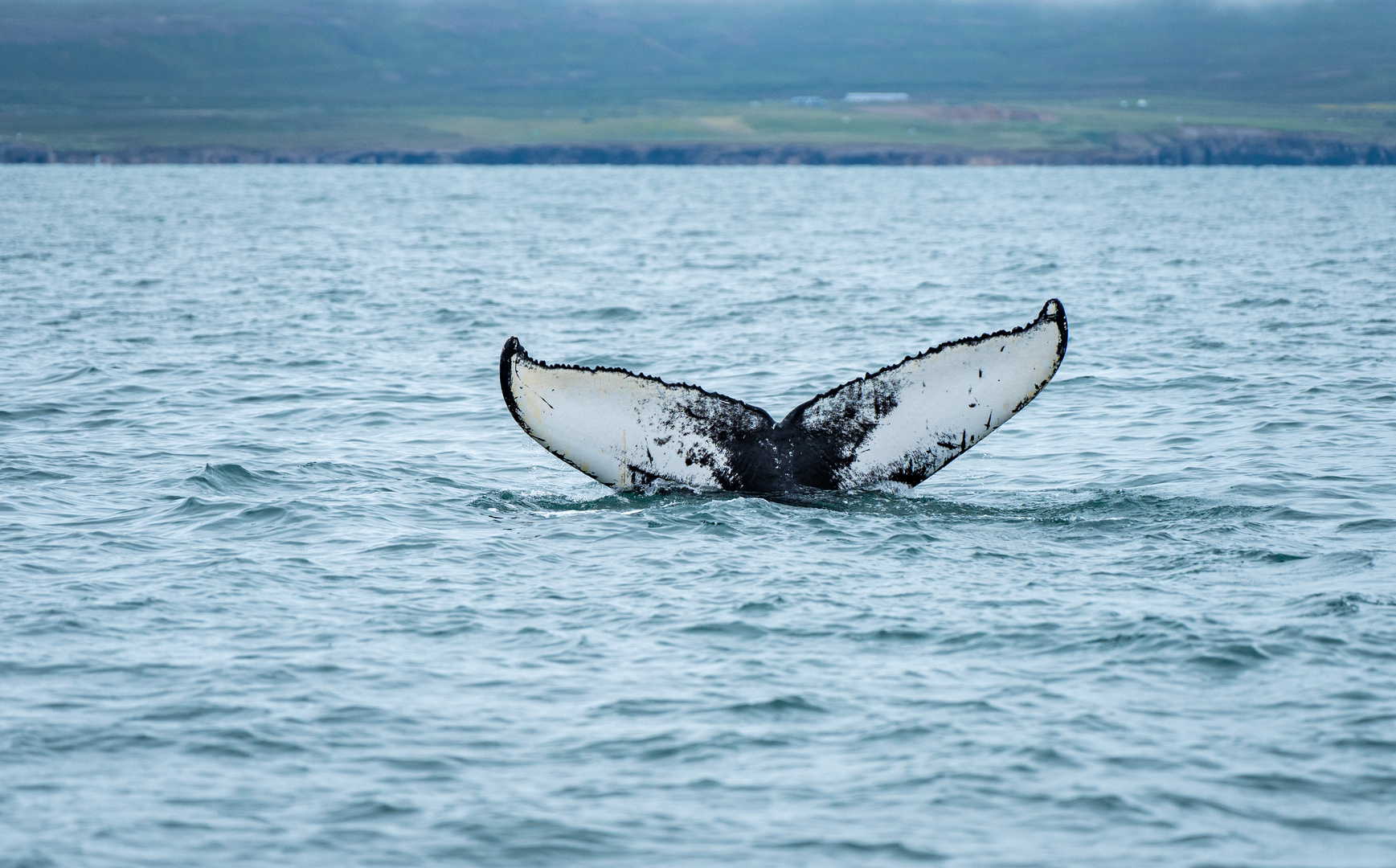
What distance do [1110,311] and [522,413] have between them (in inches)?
794

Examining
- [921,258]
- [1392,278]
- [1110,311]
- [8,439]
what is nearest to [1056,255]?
[921,258]

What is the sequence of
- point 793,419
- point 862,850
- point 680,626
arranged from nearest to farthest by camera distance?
point 862,850
point 680,626
point 793,419

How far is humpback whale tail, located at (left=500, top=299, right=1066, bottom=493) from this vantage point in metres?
10.3

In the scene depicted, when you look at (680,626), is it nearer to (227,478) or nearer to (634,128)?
(227,478)

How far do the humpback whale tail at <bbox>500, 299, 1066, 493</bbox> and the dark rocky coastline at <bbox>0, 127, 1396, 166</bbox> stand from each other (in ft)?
537

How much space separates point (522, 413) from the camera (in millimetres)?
10312

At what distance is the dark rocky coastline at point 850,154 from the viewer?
166500 mm

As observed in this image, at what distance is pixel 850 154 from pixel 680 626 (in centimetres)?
17025

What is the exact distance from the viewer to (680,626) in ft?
30.1

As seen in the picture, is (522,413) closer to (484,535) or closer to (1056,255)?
(484,535)

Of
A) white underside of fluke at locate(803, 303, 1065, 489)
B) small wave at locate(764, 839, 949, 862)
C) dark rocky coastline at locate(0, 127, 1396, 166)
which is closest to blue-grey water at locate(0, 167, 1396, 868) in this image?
small wave at locate(764, 839, 949, 862)

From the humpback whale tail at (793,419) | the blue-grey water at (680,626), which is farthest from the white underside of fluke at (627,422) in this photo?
the blue-grey water at (680,626)

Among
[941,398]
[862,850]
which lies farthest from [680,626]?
[862,850]

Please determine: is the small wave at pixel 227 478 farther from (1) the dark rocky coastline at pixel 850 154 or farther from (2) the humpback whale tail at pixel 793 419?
(1) the dark rocky coastline at pixel 850 154
